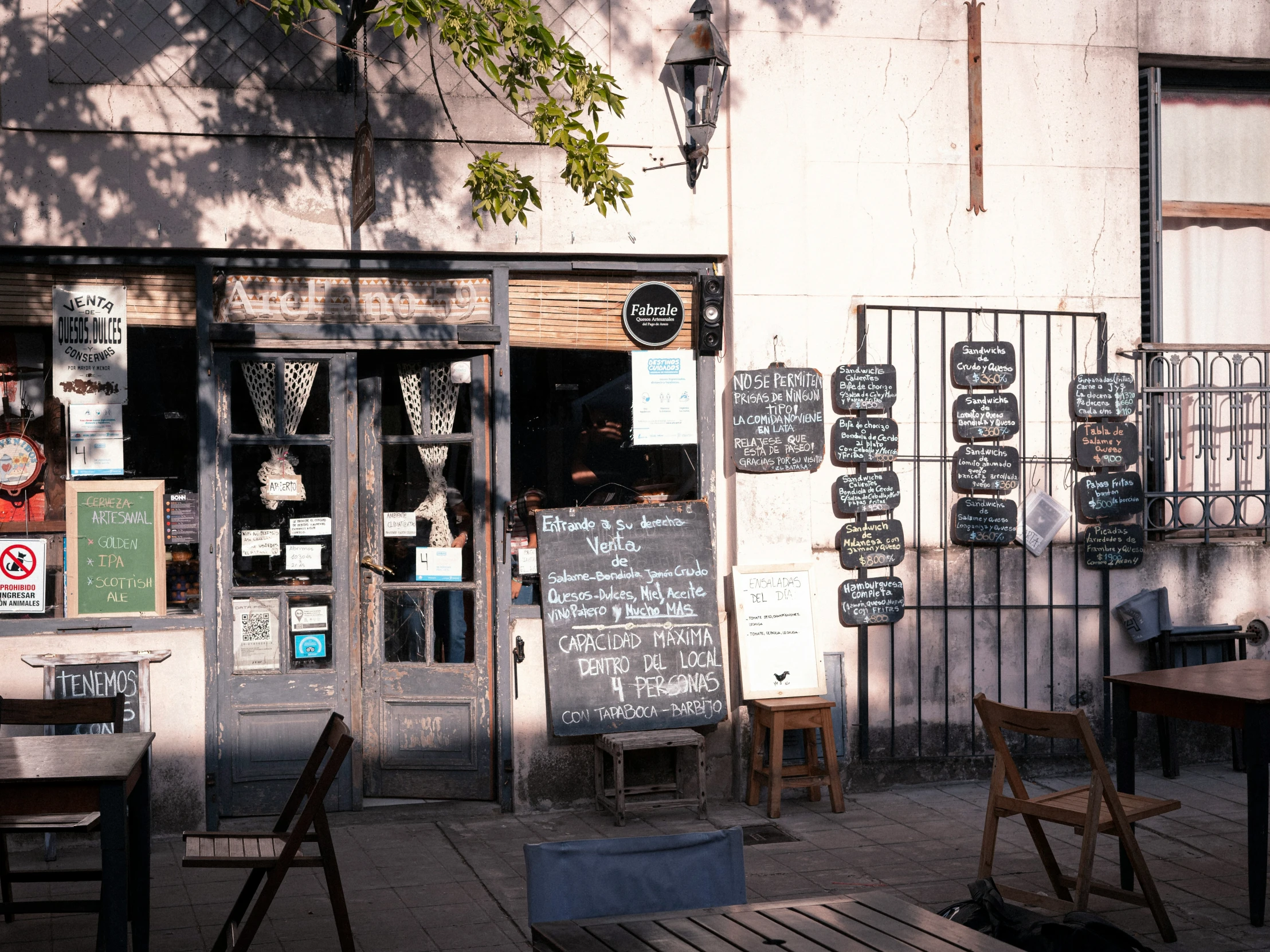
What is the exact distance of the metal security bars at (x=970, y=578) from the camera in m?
7.69

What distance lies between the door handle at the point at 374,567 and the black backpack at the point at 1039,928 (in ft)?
13.0

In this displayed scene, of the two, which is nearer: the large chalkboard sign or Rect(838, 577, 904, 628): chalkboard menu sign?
the large chalkboard sign

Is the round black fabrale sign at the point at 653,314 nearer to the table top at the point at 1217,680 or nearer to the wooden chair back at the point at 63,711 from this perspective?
the table top at the point at 1217,680

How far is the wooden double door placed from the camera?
7055mm

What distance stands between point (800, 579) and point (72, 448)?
4051 millimetres

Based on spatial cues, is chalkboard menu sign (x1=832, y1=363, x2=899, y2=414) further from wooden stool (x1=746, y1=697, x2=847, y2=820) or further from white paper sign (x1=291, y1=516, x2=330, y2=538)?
white paper sign (x1=291, y1=516, x2=330, y2=538)

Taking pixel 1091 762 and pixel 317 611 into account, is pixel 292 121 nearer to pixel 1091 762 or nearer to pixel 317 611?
pixel 317 611

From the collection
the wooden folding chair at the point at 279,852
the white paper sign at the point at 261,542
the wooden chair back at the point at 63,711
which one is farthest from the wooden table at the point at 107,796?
the white paper sign at the point at 261,542

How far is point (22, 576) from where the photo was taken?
6852mm

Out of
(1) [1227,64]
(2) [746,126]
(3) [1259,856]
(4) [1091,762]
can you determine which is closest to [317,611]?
(2) [746,126]

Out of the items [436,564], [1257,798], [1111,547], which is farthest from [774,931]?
[1111,547]

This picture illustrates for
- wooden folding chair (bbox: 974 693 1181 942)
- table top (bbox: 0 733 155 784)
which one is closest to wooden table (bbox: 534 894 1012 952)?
table top (bbox: 0 733 155 784)

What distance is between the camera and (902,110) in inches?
304

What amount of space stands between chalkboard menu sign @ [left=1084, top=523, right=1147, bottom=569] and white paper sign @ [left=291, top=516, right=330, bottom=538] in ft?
14.9
